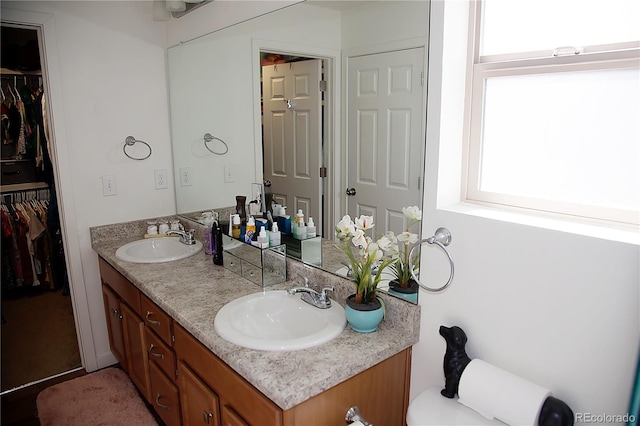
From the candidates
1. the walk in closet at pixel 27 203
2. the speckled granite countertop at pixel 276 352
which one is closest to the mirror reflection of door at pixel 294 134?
the speckled granite countertop at pixel 276 352

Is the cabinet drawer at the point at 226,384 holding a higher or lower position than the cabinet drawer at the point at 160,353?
higher

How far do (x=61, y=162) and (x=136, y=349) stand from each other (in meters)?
1.11

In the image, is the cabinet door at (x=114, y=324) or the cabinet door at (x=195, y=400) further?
the cabinet door at (x=114, y=324)

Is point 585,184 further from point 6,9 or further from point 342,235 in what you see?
point 6,9

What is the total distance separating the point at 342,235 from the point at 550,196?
66 cm

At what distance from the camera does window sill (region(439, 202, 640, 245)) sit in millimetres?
1039

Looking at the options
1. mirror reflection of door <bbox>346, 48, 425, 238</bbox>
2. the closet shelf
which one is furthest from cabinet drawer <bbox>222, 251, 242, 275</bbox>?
the closet shelf

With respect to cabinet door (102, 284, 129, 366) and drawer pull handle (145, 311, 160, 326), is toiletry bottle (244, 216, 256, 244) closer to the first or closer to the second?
drawer pull handle (145, 311, 160, 326)

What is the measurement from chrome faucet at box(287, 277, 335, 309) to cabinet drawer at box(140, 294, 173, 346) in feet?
1.78

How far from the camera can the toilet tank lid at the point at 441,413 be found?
1.19m

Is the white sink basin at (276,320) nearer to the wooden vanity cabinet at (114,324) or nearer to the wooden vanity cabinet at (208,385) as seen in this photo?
the wooden vanity cabinet at (208,385)

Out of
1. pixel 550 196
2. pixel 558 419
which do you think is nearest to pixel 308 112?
pixel 550 196

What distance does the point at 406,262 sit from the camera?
1.51 metres

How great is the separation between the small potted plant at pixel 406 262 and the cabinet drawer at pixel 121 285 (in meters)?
1.26
